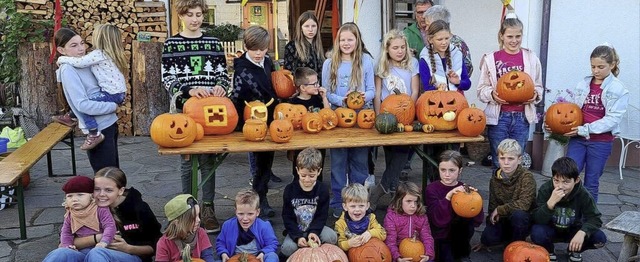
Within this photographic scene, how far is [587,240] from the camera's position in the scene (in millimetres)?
4301

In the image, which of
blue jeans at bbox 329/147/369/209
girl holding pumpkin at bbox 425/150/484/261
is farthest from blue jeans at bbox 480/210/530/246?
blue jeans at bbox 329/147/369/209

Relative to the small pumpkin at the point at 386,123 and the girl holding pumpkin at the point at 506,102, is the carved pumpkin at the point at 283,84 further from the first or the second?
the girl holding pumpkin at the point at 506,102

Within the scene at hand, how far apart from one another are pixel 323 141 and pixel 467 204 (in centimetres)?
121

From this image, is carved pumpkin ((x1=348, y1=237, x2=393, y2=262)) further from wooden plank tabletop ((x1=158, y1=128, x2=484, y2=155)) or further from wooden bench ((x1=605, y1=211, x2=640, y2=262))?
wooden bench ((x1=605, y1=211, x2=640, y2=262))

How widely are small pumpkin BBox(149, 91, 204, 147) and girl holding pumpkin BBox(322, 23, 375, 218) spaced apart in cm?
145

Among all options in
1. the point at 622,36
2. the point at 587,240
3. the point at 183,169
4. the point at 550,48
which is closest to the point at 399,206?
the point at 587,240

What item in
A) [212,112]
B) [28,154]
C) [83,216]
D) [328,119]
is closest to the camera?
[83,216]

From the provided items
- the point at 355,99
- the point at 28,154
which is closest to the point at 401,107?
the point at 355,99

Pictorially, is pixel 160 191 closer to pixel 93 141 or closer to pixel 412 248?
pixel 93 141

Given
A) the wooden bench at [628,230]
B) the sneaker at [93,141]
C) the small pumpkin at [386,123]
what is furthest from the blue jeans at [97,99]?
the wooden bench at [628,230]

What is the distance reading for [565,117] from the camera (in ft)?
16.6

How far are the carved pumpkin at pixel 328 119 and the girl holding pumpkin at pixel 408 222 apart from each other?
100cm

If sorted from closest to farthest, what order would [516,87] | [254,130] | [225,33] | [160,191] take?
1. [254,130]
2. [516,87]
3. [160,191]
4. [225,33]

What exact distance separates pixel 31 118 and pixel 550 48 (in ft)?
25.1
